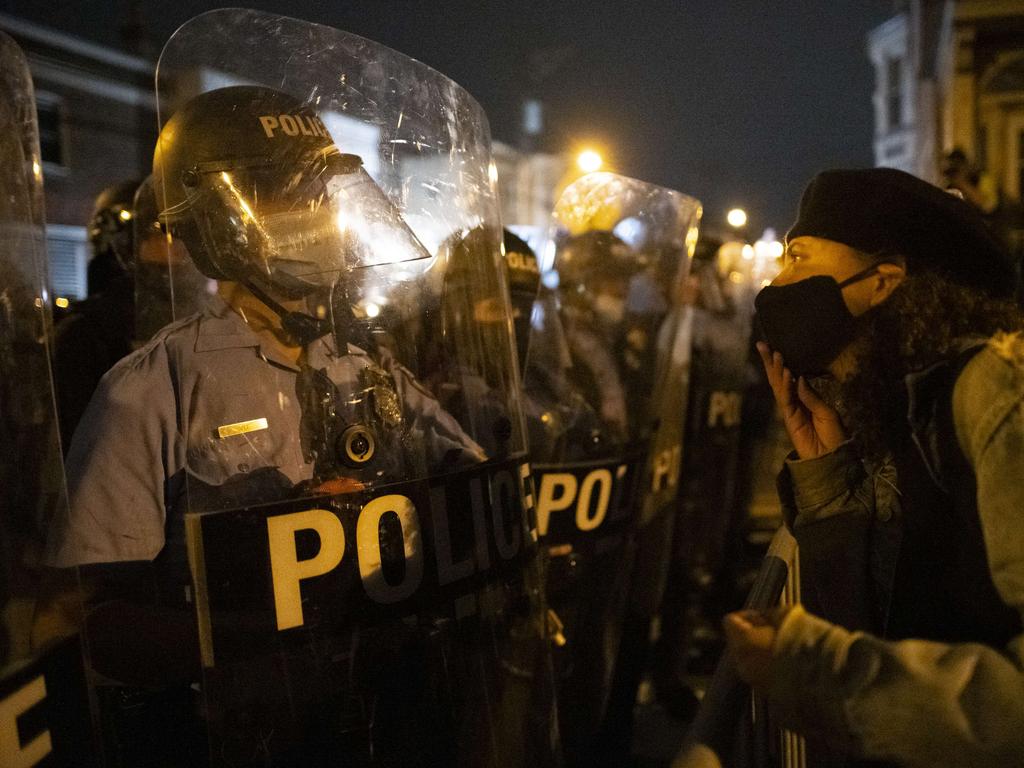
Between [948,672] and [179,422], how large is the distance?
62.4 inches

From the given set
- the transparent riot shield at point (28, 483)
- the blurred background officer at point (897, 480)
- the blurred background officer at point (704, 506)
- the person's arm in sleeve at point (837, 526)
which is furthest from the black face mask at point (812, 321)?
the blurred background officer at point (704, 506)

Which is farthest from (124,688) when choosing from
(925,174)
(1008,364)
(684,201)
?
(925,174)

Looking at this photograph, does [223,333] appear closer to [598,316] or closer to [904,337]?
[904,337]

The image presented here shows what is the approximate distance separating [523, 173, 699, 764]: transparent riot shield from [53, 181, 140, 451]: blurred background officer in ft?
5.47

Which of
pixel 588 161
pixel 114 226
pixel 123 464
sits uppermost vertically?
pixel 588 161

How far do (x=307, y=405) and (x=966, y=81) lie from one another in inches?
566

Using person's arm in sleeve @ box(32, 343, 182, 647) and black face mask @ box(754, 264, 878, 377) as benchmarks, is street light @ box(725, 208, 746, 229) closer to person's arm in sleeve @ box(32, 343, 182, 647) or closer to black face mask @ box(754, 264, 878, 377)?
black face mask @ box(754, 264, 878, 377)

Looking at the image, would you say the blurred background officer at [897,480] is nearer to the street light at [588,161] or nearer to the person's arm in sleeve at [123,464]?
the person's arm in sleeve at [123,464]

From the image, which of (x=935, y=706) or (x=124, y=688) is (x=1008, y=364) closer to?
(x=935, y=706)

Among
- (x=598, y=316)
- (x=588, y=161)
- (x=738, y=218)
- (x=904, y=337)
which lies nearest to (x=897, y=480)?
(x=904, y=337)

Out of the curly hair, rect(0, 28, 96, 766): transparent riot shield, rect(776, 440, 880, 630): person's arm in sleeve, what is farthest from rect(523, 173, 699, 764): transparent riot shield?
rect(0, 28, 96, 766): transparent riot shield

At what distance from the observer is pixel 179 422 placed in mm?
2018

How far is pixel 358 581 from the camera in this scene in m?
1.83

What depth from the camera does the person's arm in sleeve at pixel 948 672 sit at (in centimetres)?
134
